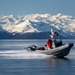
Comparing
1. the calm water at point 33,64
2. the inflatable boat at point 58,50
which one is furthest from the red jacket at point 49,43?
the calm water at point 33,64

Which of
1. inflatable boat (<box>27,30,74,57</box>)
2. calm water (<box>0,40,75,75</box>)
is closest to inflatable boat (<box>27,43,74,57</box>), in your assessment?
inflatable boat (<box>27,30,74,57</box>)

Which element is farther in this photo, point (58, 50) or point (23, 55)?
point (23, 55)

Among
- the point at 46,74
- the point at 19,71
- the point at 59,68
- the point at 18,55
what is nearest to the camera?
the point at 46,74

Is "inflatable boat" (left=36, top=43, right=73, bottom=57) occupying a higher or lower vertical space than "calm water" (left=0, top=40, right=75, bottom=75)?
higher

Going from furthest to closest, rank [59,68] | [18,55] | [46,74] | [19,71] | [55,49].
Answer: [18,55], [55,49], [59,68], [19,71], [46,74]

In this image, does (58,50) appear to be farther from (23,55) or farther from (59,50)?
(23,55)

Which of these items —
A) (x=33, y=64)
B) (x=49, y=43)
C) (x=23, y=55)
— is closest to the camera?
(x=33, y=64)

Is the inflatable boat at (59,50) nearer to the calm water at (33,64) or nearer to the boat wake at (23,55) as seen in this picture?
the calm water at (33,64)

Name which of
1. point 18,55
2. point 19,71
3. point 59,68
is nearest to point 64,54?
point 18,55

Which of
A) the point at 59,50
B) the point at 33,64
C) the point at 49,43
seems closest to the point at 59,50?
the point at 59,50

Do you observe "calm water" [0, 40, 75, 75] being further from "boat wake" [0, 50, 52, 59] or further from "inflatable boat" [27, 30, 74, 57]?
"inflatable boat" [27, 30, 74, 57]

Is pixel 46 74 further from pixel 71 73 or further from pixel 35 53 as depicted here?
pixel 35 53

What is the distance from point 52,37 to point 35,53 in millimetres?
3353

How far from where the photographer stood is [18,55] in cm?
6238
